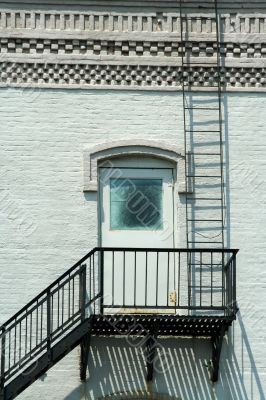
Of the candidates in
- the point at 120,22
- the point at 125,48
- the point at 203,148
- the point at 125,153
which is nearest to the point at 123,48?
the point at 125,48

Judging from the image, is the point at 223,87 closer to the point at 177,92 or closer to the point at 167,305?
the point at 177,92

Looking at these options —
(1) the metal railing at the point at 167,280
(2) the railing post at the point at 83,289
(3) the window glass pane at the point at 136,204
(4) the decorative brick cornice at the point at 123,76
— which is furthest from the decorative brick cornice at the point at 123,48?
(2) the railing post at the point at 83,289

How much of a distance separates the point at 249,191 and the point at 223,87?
1.49 metres

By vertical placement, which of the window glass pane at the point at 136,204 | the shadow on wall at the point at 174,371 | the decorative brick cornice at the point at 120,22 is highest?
the decorative brick cornice at the point at 120,22

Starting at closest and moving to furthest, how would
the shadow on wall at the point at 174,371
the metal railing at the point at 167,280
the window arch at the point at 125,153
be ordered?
1. the shadow on wall at the point at 174,371
2. the metal railing at the point at 167,280
3. the window arch at the point at 125,153

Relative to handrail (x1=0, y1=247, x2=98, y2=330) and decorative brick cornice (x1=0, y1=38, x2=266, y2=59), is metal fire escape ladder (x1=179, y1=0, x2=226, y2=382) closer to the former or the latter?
decorative brick cornice (x1=0, y1=38, x2=266, y2=59)

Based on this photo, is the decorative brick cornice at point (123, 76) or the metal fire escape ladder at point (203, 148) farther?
the decorative brick cornice at point (123, 76)

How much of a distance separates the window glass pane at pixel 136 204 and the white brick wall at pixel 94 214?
37cm

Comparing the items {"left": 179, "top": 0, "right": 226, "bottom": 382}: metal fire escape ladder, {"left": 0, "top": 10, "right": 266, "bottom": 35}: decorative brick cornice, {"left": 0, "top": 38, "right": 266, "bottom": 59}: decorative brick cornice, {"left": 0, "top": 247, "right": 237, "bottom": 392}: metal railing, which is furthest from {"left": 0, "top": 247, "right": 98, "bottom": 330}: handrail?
{"left": 0, "top": 10, "right": 266, "bottom": 35}: decorative brick cornice

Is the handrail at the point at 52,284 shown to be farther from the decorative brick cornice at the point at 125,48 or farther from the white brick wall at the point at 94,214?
the decorative brick cornice at the point at 125,48

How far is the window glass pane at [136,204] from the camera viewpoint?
1819 centimetres

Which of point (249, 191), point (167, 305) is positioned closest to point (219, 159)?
point (249, 191)

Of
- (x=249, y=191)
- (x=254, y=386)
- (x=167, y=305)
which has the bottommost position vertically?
(x=254, y=386)

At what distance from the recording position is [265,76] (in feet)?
60.8
